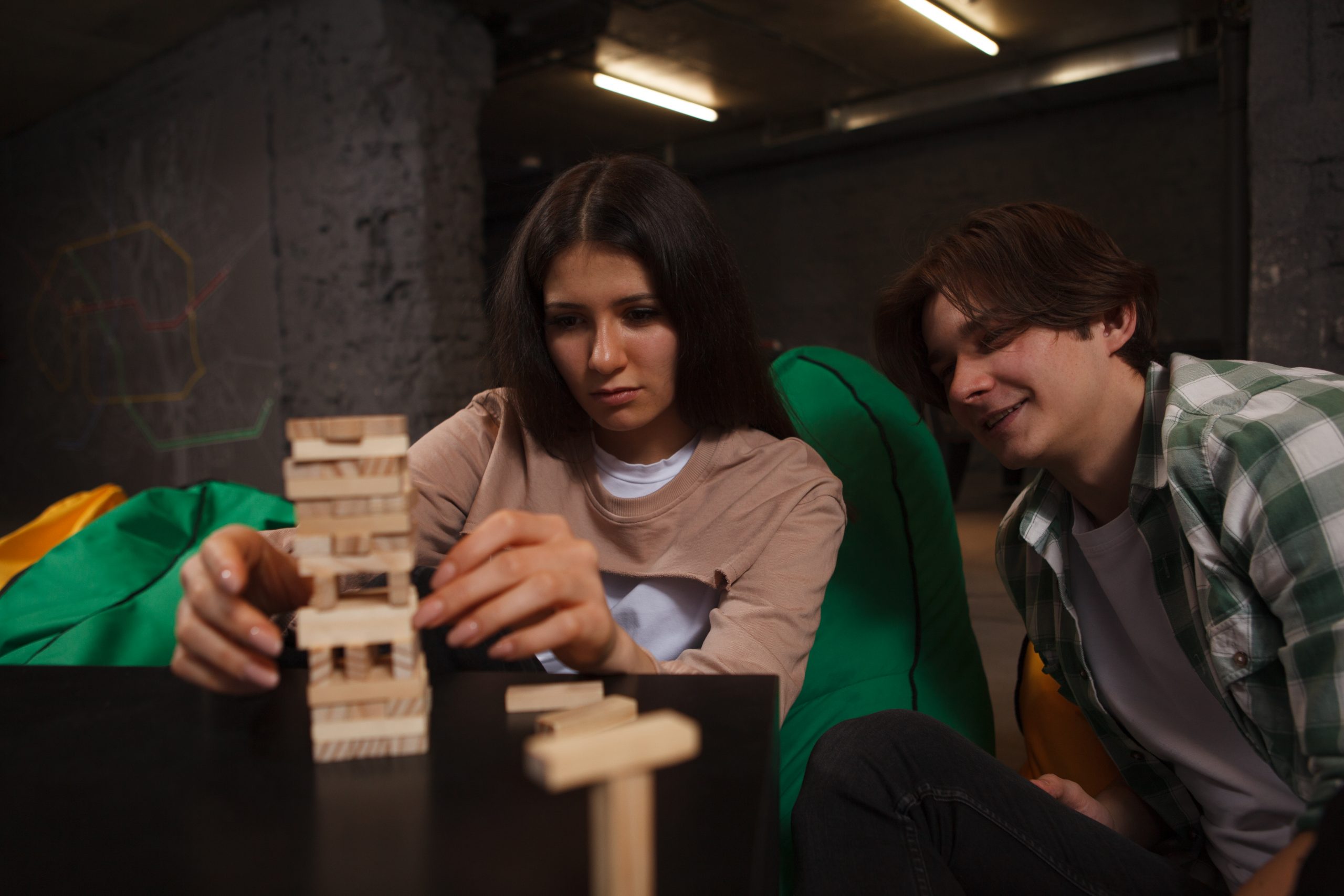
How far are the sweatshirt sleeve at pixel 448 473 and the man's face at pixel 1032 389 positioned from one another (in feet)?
2.35

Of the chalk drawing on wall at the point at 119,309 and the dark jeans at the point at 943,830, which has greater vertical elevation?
the chalk drawing on wall at the point at 119,309

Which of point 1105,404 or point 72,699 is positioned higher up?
point 1105,404

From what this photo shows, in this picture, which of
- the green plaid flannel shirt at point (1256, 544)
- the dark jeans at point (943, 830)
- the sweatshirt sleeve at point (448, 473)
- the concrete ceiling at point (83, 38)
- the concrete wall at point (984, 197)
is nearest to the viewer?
the green plaid flannel shirt at point (1256, 544)

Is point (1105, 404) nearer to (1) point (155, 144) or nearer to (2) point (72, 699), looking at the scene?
(2) point (72, 699)

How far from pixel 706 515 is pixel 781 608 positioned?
8.3 inches

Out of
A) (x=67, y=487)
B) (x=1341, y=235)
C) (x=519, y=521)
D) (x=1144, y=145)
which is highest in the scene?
(x=1144, y=145)

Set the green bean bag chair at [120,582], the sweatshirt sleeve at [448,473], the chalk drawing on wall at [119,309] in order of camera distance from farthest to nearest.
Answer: the chalk drawing on wall at [119,309] < the green bean bag chair at [120,582] < the sweatshirt sleeve at [448,473]

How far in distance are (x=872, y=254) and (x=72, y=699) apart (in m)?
7.56

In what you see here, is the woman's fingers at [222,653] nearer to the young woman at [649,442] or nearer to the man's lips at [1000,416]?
the young woman at [649,442]

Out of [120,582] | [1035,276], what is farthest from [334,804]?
[120,582]

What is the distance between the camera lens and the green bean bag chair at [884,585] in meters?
1.44

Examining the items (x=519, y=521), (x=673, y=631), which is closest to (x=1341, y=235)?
(x=673, y=631)

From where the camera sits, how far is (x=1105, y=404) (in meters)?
1.11

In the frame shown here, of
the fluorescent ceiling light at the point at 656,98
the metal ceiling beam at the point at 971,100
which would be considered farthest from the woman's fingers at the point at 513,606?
the metal ceiling beam at the point at 971,100
